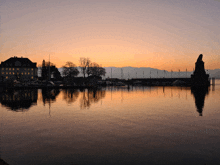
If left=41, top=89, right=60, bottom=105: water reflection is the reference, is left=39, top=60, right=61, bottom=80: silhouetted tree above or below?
above

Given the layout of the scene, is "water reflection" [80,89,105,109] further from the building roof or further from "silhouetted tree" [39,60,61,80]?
the building roof

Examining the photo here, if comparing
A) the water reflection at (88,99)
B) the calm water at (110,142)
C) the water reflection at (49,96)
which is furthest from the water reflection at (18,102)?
the calm water at (110,142)

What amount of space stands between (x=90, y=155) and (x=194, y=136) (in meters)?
9.32

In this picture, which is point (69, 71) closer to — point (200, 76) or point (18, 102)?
point (200, 76)

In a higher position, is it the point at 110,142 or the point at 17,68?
the point at 17,68

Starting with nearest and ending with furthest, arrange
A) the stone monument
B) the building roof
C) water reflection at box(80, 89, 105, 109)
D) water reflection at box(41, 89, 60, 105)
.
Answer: water reflection at box(80, 89, 105, 109) → water reflection at box(41, 89, 60, 105) → the building roof → the stone monument

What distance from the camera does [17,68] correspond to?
143 meters

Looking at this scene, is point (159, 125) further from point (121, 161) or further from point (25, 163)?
point (25, 163)

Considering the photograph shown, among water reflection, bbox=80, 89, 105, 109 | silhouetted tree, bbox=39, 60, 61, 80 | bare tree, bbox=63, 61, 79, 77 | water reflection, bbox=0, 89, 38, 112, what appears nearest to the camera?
water reflection, bbox=0, 89, 38, 112

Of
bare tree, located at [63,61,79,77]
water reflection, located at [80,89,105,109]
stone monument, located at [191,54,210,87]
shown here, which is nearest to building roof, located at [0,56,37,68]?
bare tree, located at [63,61,79,77]

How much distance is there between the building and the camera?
14062cm

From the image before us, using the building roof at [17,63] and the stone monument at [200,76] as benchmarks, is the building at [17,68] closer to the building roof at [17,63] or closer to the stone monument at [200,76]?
the building roof at [17,63]

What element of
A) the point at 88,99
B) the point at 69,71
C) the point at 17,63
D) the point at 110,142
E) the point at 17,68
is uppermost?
the point at 17,63

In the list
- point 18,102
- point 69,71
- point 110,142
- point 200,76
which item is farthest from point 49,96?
point 200,76
